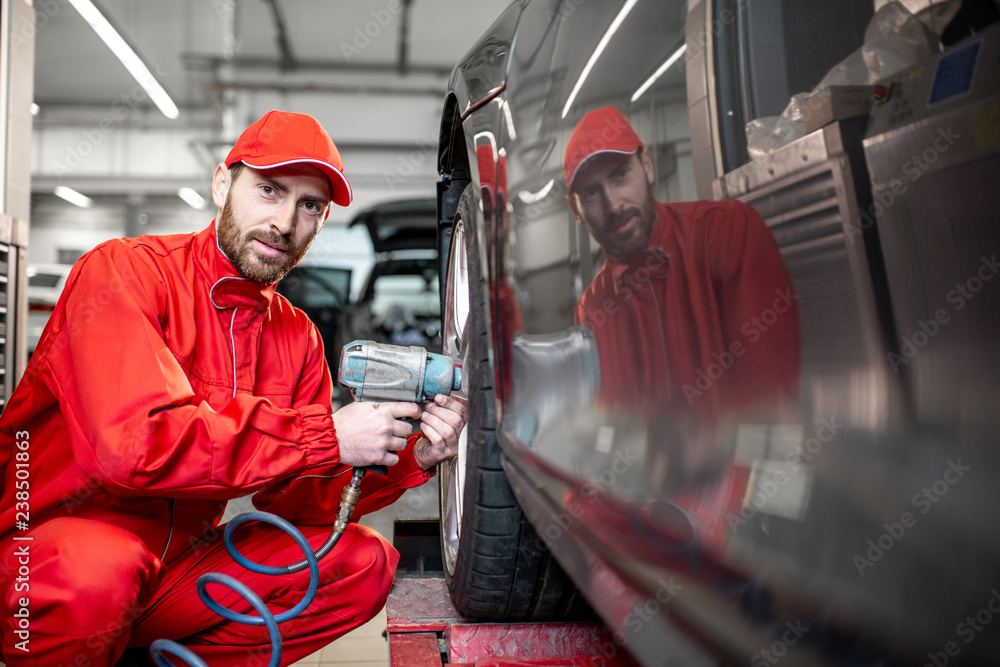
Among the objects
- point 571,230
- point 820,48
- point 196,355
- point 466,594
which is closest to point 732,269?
point 820,48

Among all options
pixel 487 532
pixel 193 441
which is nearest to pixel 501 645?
pixel 487 532

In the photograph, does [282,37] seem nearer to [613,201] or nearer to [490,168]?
[490,168]

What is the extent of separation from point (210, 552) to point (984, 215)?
151cm

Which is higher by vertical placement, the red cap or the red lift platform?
the red cap

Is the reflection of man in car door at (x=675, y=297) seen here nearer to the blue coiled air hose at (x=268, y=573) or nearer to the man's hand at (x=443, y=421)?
the man's hand at (x=443, y=421)

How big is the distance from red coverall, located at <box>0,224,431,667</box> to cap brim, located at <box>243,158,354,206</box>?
217mm

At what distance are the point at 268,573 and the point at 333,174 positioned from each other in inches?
34.7

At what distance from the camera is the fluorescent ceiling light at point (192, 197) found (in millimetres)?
12027

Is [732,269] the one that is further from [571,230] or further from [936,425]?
[571,230]

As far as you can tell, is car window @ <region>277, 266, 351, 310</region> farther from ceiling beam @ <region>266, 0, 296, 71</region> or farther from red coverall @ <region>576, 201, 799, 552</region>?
red coverall @ <region>576, 201, 799, 552</region>

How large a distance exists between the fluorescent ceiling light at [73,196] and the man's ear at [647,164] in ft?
46.2

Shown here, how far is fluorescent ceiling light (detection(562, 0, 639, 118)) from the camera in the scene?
684 mm

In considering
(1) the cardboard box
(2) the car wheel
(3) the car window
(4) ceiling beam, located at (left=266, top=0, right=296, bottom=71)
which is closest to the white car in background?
(3) the car window

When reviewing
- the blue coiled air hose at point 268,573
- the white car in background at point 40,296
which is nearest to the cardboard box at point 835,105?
the blue coiled air hose at point 268,573
